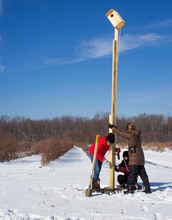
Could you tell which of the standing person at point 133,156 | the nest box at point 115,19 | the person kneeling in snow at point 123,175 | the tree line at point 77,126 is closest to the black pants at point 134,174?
the standing person at point 133,156

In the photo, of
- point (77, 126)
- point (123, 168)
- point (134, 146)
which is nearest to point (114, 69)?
point (134, 146)

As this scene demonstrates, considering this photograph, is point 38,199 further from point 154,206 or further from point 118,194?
point 154,206

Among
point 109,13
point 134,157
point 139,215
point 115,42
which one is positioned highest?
point 109,13

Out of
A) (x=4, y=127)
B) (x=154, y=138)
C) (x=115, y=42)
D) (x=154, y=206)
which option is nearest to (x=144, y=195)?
(x=154, y=206)

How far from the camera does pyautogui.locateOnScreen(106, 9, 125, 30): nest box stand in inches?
324

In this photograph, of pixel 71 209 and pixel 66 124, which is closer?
pixel 71 209

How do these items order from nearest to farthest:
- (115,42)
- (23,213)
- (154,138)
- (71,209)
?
(23,213) → (71,209) → (115,42) → (154,138)

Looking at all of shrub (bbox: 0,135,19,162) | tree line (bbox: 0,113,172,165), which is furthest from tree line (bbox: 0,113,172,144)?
shrub (bbox: 0,135,19,162)

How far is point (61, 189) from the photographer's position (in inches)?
319

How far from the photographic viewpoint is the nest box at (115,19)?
822 cm

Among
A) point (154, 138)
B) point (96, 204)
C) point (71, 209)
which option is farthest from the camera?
point (154, 138)

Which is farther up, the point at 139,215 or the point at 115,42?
the point at 115,42

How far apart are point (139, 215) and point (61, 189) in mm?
3029

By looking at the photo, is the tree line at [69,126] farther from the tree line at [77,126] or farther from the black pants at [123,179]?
the black pants at [123,179]
